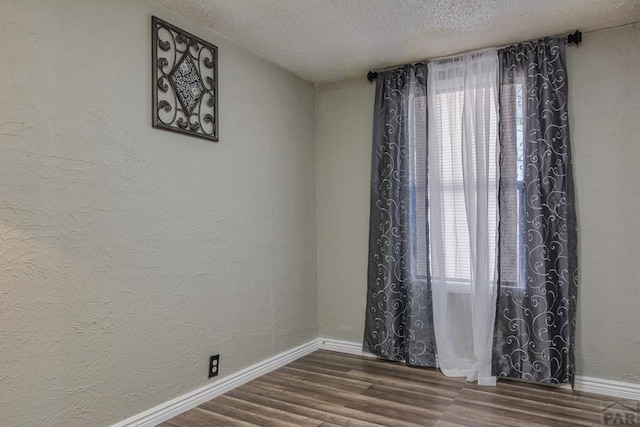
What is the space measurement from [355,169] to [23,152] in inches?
95.8

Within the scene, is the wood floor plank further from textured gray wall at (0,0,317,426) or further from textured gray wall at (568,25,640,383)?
textured gray wall at (568,25,640,383)

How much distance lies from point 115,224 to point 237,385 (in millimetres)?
1412

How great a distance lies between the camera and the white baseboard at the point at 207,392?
229 centimetres

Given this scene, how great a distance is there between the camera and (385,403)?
8.56ft

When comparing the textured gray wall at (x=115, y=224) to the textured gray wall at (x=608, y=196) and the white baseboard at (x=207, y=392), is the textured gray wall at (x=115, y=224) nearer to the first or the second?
the white baseboard at (x=207, y=392)

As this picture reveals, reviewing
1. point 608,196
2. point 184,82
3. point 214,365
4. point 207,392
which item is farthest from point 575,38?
point 207,392

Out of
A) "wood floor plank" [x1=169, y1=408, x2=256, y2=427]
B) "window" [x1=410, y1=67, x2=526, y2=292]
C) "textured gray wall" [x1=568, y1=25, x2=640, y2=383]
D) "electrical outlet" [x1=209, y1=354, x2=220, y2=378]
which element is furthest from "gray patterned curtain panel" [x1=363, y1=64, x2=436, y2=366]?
"wood floor plank" [x1=169, y1=408, x2=256, y2=427]

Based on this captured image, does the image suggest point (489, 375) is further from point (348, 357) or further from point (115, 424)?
point (115, 424)

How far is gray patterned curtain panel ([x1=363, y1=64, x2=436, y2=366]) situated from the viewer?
10.7 feet

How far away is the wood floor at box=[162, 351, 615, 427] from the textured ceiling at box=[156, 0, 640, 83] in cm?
234

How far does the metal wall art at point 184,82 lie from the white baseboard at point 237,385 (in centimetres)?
157

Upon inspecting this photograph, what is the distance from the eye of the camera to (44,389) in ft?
6.09

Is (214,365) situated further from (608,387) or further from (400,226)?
(608,387)

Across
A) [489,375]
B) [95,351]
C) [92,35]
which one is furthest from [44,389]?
[489,375]
